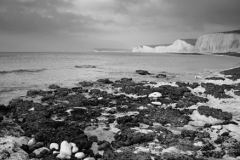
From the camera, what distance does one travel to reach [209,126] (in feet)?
33.7

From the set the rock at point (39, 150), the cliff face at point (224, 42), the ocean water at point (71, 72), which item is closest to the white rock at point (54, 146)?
the rock at point (39, 150)

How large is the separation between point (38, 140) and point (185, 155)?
6.13 meters

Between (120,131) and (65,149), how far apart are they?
309 centimetres

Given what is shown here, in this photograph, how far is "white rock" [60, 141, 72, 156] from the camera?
7.20 metres

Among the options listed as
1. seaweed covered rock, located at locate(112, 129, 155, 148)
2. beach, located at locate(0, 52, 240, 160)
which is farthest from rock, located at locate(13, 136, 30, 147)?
seaweed covered rock, located at locate(112, 129, 155, 148)

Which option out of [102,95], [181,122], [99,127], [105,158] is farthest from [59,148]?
[102,95]

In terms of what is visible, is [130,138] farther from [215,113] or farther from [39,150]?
[215,113]

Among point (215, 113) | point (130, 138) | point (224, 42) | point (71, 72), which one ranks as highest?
point (224, 42)

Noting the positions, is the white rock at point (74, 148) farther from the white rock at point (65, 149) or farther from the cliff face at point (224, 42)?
the cliff face at point (224, 42)

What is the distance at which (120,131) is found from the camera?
959cm

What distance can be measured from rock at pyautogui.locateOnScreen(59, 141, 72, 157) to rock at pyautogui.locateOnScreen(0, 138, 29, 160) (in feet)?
4.07

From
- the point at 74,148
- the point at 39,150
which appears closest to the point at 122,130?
the point at 74,148

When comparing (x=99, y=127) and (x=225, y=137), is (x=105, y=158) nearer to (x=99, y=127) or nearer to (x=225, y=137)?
(x=99, y=127)

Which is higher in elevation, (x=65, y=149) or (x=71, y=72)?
(x=65, y=149)
